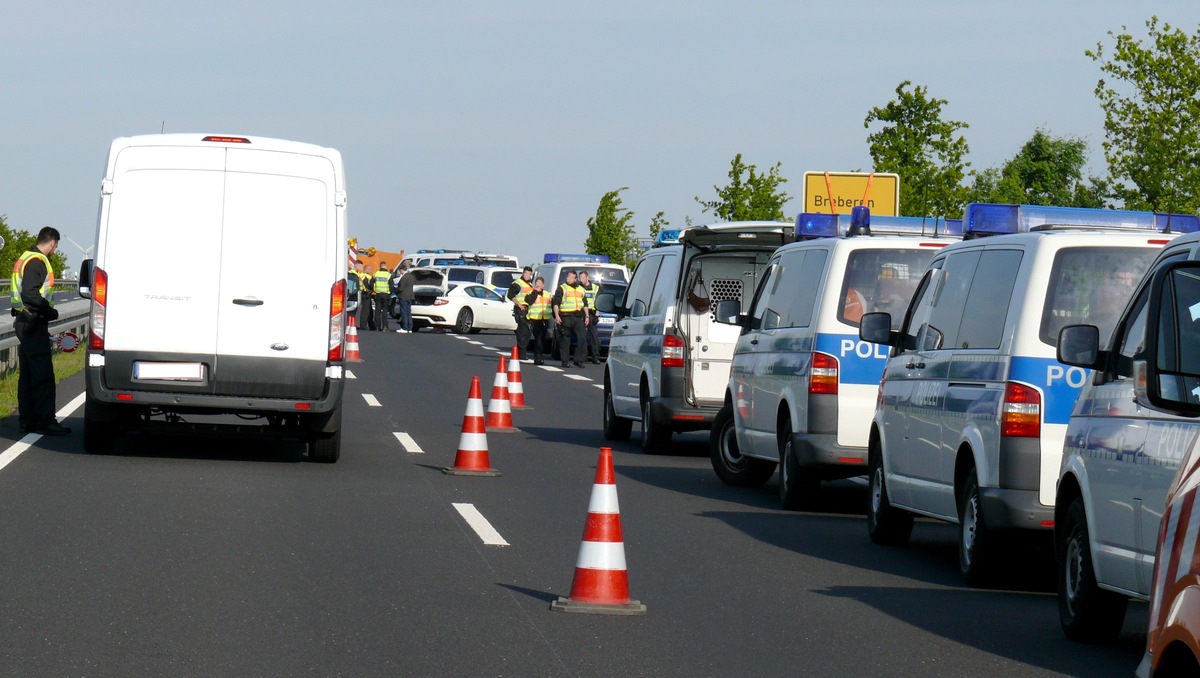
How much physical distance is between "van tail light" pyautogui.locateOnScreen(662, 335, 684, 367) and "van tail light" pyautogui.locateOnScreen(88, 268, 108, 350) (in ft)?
16.3

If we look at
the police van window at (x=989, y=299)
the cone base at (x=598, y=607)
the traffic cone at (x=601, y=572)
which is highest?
the police van window at (x=989, y=299)

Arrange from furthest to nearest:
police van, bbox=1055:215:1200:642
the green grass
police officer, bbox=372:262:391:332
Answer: police officer, bbox=372:262:391:332, the green grass, police van, bbox=1055:215:1200:642

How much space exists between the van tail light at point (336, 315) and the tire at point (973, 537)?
638cm

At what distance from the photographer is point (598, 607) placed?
8.72 meters

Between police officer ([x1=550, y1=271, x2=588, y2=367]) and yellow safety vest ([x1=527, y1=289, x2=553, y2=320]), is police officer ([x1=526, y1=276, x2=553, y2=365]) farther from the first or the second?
police officer ([x1=550, y1=271, x2=588, y2=367])

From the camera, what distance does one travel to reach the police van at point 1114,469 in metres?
7.21

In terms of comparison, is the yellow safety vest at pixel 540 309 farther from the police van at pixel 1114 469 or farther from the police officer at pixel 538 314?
the police van at pixel 1114 469

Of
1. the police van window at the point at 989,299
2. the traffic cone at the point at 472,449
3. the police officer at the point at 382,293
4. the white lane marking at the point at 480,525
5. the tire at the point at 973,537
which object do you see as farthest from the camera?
the police officer at the point at 382,293

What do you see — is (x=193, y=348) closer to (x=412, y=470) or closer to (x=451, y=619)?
(x=412, y=470)

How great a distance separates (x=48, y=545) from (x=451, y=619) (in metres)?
2.97

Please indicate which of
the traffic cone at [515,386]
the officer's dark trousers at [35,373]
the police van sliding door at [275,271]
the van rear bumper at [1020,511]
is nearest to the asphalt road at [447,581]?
the van rear bumper at [1020,511]

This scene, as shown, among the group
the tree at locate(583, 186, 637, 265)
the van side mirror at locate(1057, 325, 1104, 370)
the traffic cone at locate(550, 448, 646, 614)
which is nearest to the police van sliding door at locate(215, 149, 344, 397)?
the traffic cone at locate(550, 448, 646, 614)

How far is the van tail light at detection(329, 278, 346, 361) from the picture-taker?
15.1 m

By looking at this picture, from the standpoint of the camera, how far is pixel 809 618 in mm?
8789
